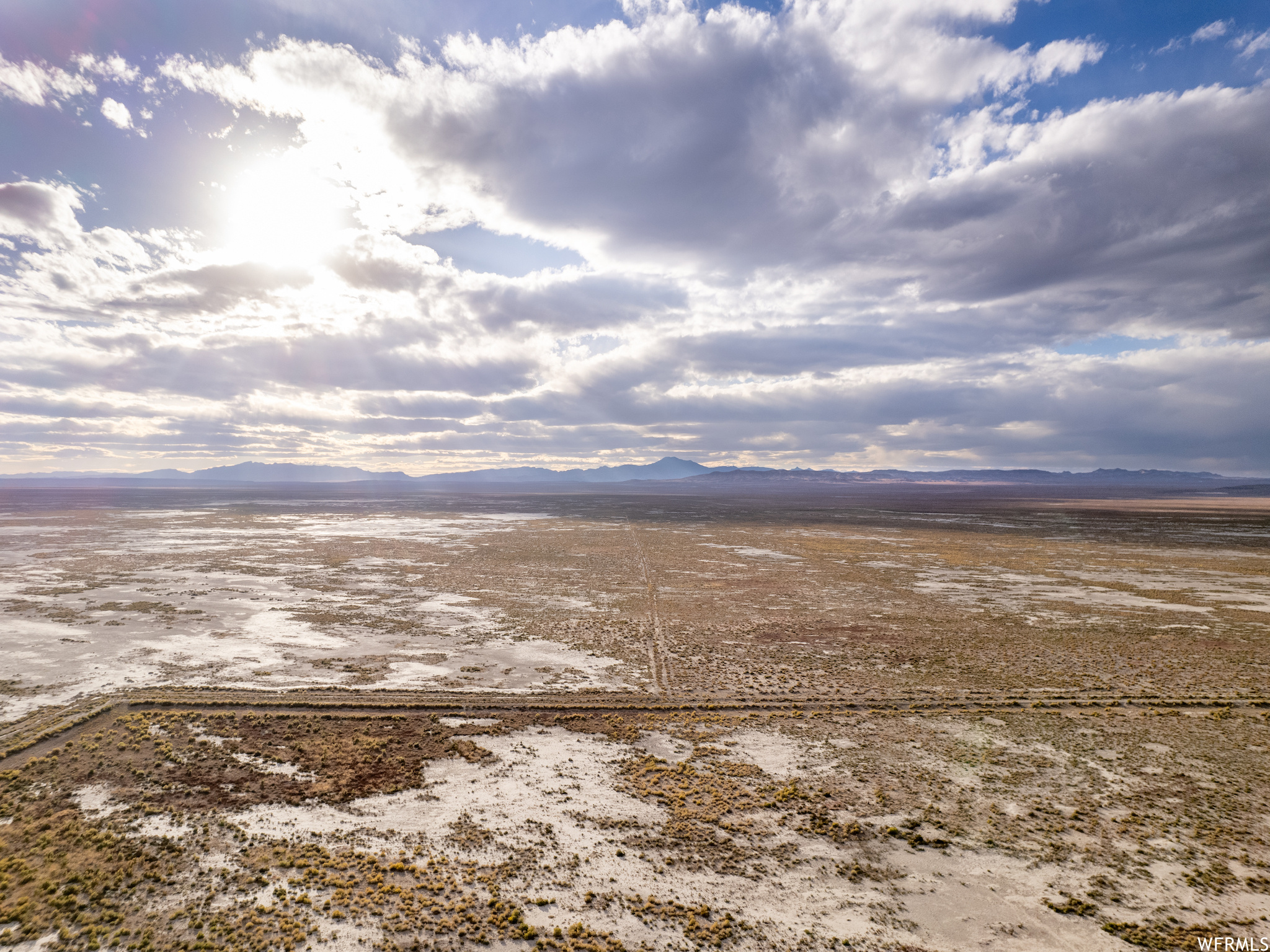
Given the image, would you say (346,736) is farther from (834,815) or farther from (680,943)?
(834,815)

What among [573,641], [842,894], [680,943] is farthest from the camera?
[573,641]

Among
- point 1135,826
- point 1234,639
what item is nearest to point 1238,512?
point 1234,639

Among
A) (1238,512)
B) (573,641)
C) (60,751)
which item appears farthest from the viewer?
(1238,512)

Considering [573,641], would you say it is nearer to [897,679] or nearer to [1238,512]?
[897,679]

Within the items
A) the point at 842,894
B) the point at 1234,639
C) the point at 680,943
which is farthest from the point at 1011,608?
the point at 680,943

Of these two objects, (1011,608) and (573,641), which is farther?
(1011,608)

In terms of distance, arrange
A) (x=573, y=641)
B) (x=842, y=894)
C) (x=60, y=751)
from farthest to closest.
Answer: (x=573, y=641) → (x=60, y=751) → (x=842, y=894)
